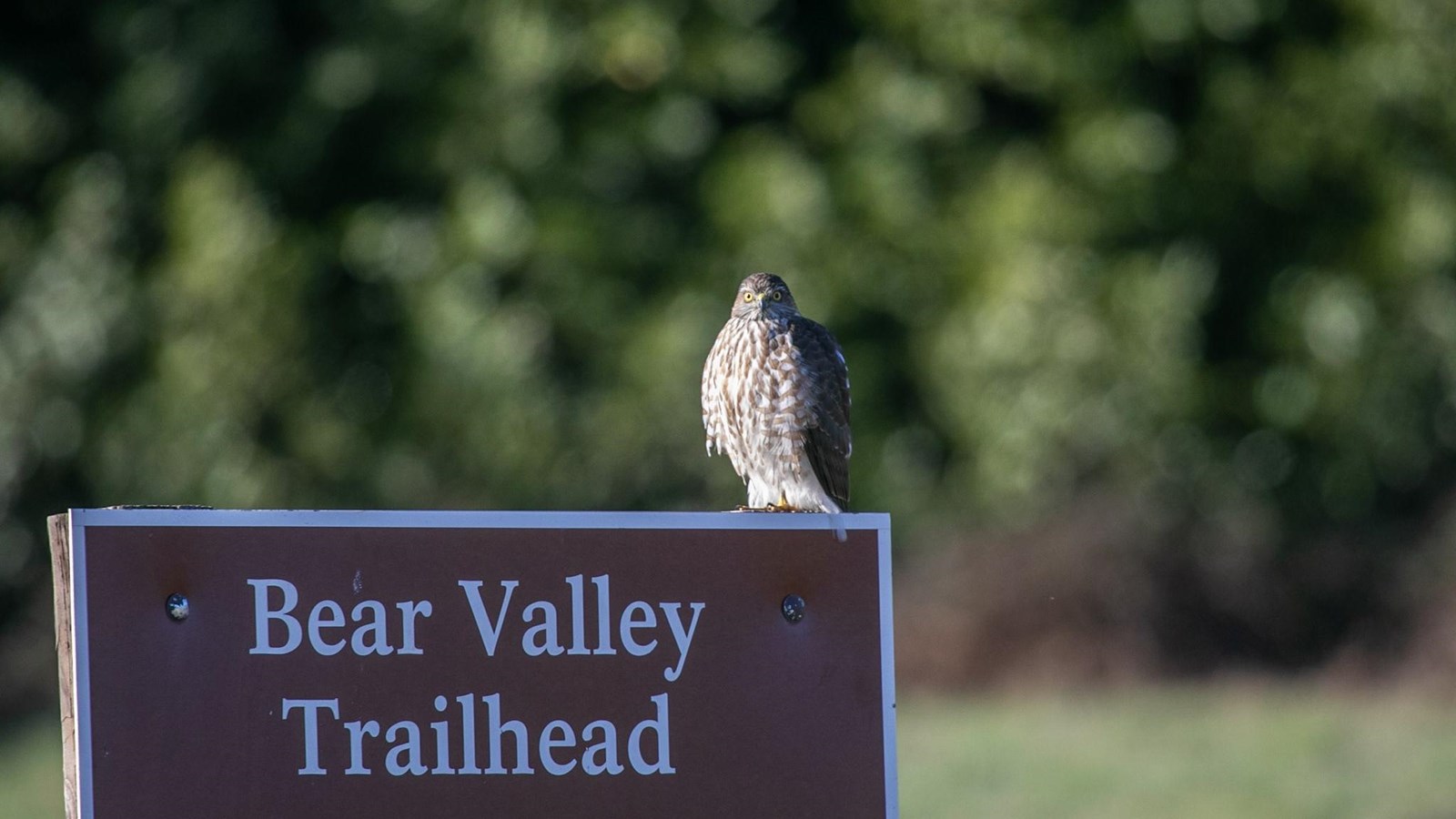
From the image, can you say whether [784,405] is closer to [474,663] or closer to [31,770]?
[474,663]

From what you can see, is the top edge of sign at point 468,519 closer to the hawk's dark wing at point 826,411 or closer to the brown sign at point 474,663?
the brown sign at point 474,663

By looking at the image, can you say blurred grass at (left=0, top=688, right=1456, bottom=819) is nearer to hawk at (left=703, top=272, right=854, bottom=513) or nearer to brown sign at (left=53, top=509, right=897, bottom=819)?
hawk at (left=703, top=272, right=854, bottom=513)

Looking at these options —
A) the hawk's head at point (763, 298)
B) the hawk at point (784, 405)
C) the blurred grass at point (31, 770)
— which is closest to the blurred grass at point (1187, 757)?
the hawk at point (784, 405)

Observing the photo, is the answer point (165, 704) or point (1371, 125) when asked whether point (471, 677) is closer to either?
point (165, 704)

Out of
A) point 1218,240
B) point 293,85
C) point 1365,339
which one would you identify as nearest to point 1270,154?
point 1218,240

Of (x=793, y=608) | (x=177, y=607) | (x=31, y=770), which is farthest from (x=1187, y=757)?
(x=177, y=607)

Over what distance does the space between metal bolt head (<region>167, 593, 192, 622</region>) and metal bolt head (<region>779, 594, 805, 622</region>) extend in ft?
2.63

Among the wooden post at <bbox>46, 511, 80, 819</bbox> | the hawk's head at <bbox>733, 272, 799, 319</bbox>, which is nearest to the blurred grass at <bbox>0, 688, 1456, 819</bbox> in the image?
the hawk's head at <bbox>733, 272, 799, 319</bbox>

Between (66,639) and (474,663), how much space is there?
21.4 inches

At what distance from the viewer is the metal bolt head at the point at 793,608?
7.41ft

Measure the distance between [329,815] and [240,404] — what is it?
300 inches

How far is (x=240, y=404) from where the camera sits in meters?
9.36

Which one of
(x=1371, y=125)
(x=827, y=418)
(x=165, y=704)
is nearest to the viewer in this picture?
(x=165, y=704)

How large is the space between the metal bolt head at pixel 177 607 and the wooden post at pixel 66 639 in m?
0.13
